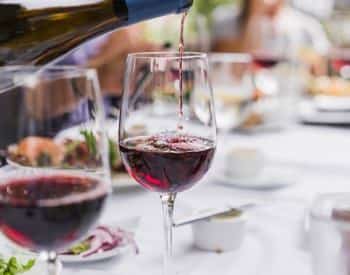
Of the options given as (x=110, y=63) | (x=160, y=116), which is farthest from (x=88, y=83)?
(x=110, y=63)

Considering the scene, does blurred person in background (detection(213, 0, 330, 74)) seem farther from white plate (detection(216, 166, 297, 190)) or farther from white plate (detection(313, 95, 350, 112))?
white plate (detection(216, 166, 297, 190))

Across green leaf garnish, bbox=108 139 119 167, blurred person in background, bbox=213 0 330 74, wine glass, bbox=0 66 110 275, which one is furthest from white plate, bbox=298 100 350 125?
wine glass, bbox=0 66 110 275

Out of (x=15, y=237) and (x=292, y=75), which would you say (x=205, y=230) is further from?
(x=292, y=75)

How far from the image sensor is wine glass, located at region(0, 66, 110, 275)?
0.53m

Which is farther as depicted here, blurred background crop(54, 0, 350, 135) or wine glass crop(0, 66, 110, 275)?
blurred background crop(54, 0, 350, 135)

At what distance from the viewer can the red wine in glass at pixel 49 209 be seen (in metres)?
0.53

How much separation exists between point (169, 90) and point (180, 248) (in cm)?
21

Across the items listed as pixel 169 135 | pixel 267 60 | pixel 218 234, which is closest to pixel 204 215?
→ pixel 218 234

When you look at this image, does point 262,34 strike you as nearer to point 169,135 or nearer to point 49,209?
point 169,135

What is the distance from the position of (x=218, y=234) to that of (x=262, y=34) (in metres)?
1.40

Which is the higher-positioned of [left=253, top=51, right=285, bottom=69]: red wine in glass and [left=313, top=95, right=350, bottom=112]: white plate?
[left=253, top=51, right=285, bottom=69]: red wine in glass

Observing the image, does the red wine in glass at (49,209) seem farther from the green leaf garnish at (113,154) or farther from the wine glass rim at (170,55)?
the green leaf garnish at (113,154)

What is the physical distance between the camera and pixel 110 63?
2.07 m

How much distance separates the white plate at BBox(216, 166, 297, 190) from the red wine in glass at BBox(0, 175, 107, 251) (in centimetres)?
54
